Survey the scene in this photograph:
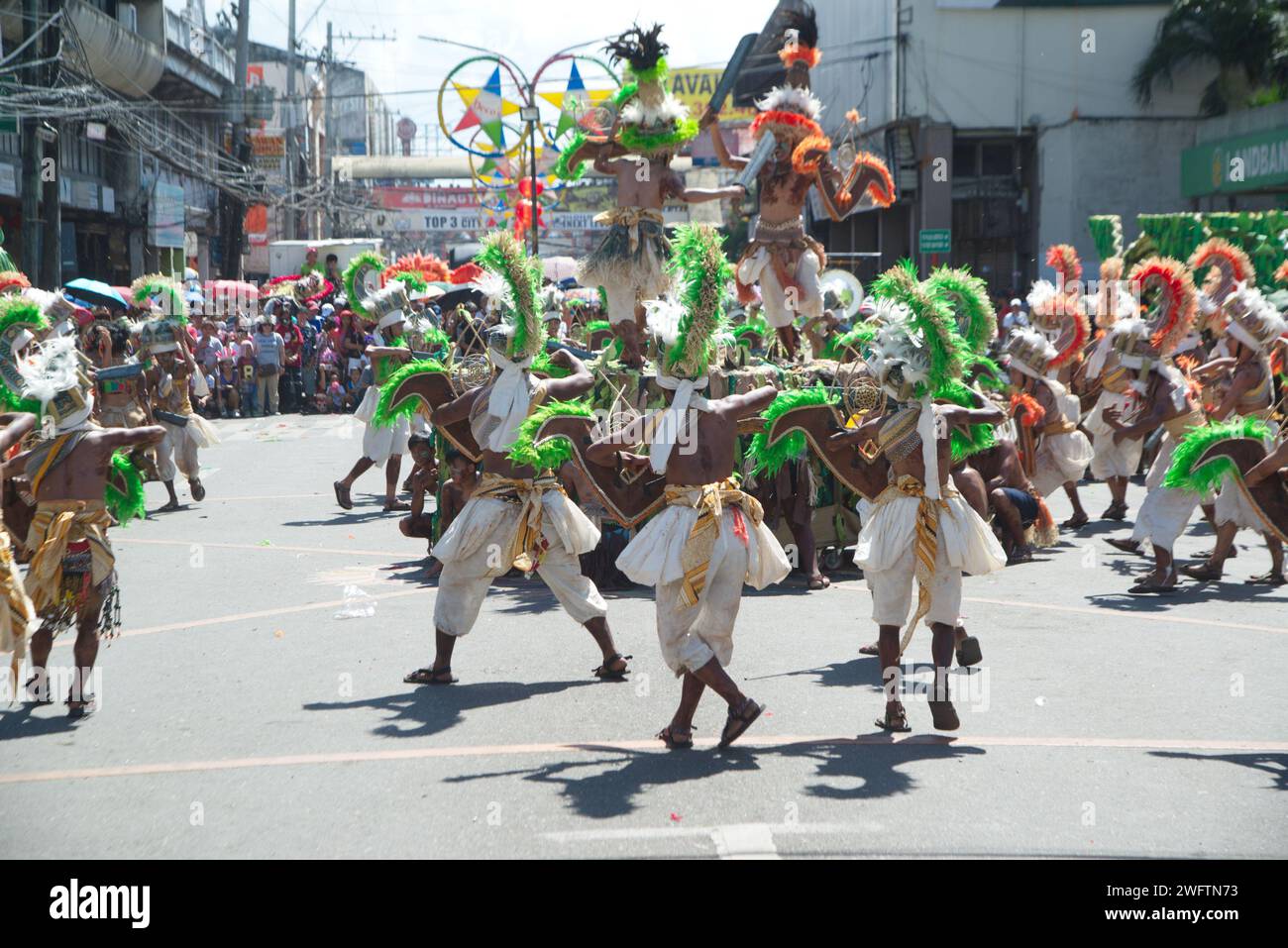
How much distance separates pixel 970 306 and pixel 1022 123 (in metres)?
29.2

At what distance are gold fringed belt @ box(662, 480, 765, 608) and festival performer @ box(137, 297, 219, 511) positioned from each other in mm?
8988

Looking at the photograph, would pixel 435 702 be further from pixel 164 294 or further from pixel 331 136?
pixel 331 136

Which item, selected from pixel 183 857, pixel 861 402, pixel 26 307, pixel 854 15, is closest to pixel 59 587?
pixel 26 307

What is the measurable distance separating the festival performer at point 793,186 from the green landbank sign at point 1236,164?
16935 mm

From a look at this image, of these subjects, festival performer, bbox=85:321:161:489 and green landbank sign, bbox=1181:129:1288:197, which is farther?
green landbank sign, bbox=1181:129:1288:197

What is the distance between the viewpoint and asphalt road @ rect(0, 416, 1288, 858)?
17.5 feet

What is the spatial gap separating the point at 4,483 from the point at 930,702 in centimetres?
491

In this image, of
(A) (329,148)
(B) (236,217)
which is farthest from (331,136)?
(B) (236,217)

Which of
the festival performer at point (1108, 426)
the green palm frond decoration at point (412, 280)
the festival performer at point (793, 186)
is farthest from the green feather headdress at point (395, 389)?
the festival performer at point (1108, 426)

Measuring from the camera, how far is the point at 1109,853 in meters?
5.04

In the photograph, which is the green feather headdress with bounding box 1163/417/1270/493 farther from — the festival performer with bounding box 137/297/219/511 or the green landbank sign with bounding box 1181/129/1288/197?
the green landbank sign with bounding box 1181/129/1288/197

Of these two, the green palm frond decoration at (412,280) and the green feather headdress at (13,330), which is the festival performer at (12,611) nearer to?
the green feather headdress at (13,330)

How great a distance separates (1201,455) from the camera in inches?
297

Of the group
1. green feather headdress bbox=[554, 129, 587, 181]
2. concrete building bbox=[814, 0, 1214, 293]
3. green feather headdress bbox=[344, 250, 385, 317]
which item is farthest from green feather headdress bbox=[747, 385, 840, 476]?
concrete building bbox=[814, 0, 1214, 293]
